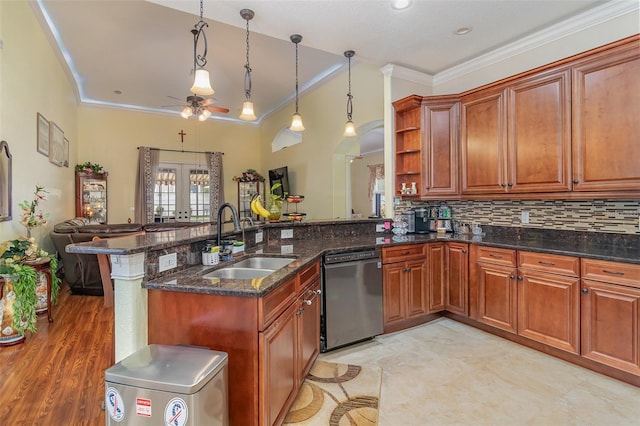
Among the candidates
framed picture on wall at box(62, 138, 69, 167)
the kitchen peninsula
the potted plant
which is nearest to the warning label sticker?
the kitchen peninsula

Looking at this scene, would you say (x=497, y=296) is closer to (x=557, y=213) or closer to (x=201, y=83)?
(x=557, y=213)

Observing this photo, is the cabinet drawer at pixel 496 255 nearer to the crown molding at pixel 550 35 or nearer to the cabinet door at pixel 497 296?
the cabinet door at pixel 497 296

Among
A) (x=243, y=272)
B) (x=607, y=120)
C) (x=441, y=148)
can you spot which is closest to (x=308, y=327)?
(x=243, y=272)

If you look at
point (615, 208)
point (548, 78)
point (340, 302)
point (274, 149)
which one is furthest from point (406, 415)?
point (274, 149)

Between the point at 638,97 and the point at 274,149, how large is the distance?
22.2 feet

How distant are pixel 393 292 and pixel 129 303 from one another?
2.26 m

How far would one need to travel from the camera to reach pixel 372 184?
34.3 feet

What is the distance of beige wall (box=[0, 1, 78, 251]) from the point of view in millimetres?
3229

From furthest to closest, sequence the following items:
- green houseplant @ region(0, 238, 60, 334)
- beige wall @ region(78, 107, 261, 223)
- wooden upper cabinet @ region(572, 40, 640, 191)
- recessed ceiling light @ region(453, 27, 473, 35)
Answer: beige wall @ region(78, 107, 261, 223)
recessed ceiling light @ region(453, 27, 473, 35)
green houseplant @ region(0, 238, 60, 334)
wooden upper cabinet @ region(572, 40, 640, 191)

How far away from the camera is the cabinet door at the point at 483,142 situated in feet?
10.6

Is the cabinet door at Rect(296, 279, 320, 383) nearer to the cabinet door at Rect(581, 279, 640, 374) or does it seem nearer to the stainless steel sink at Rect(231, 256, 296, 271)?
the stainless steel sink at Rect(231, 256, 296, 271)

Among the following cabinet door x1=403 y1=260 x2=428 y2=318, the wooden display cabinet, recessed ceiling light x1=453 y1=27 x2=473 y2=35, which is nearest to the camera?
recessed ceiling light x1=453 y1=27 x2=473 y2=35

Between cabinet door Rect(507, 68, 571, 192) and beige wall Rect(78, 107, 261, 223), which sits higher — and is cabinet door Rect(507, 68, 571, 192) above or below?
below

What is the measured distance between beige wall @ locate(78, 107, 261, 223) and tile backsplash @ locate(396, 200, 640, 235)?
5875 mm
